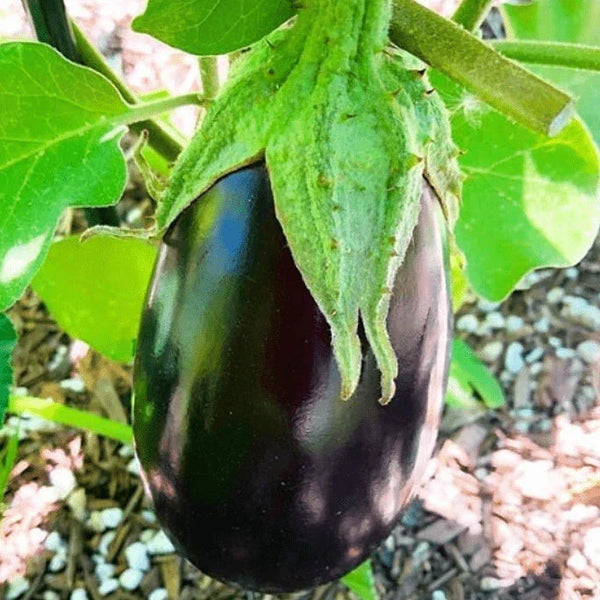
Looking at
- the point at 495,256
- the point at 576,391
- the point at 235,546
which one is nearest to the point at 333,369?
the point at 235,546

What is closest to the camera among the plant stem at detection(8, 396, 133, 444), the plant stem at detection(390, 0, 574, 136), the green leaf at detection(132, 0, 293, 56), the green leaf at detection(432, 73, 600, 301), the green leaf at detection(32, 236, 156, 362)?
the plant stem at detection(390, 0, 574, 136)

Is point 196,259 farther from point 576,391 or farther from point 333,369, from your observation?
point 576,391

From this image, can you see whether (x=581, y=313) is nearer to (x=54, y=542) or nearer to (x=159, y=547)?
(x=159, y=547)

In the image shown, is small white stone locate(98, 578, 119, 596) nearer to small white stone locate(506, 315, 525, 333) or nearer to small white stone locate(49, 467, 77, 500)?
small white stone locate(49, 467, 77, 500)

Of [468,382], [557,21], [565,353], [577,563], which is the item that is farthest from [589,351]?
[557,21]

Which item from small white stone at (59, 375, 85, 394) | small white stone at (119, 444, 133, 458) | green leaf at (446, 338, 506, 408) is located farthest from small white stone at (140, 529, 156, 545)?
green leaf at (446, 338, 506, 408)
